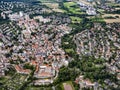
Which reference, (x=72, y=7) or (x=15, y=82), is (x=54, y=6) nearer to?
(x=72, y=7)

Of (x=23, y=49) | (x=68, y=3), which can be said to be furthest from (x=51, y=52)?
(x=68, y=3)

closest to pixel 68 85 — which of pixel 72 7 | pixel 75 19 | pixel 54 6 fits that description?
pixel 75 19

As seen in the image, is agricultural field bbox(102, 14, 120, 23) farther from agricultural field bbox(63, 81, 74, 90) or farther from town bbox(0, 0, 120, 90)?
agricultural field bbox(63, 81, 74, 90)

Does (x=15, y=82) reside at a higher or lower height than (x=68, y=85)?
higher

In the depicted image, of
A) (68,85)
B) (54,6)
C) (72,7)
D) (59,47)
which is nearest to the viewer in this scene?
(68,85)

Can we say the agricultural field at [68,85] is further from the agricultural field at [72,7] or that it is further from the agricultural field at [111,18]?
the agricultural field at [72,7]

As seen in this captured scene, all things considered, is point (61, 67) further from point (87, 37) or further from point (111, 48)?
point (87, 37)

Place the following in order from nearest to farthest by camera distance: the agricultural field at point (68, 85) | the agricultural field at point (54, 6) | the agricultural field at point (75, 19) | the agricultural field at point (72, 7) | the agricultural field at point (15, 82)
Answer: the agricultural field at point (15, 82)
the agricultural field at point (68, 85)
the agricultural field at point (75, 19)
the agricultural field at point (72, 7)
the agricultural field at point (54, 6)

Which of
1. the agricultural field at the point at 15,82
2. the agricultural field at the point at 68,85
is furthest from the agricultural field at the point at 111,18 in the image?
the agricultural field at the point at 15,82

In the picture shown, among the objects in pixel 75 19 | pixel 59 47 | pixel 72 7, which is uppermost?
pixel 72 7
